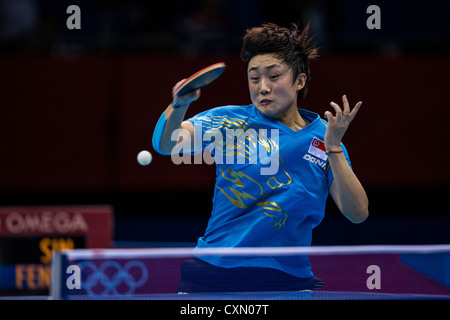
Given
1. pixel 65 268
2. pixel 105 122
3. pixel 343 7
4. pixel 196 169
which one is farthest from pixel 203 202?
pixel 65 268

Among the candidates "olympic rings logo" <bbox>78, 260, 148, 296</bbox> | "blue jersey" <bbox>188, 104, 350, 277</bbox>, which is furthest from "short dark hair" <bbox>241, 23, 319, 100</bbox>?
"olympic rings logo" <bbox>78, 260, 148, 296</bbox>

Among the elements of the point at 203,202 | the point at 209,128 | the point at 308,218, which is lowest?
the point at 203,202

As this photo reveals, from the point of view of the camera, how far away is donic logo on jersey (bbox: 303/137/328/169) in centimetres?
280

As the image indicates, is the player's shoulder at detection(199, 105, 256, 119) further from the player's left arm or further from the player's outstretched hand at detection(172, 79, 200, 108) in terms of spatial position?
the player's left arm

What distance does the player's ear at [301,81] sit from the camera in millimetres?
2943

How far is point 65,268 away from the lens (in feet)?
11.0

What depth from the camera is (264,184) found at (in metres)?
2.73

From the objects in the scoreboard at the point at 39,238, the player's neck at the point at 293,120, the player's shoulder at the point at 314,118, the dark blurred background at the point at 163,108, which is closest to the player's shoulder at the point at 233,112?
the player's neck at the point at 293,120

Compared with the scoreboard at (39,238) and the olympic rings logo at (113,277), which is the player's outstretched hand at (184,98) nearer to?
the olympic rings logo at (113,277)

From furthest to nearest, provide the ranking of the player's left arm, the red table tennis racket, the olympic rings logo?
the olympic rings logo
the player's left arm
the red table tennis racket

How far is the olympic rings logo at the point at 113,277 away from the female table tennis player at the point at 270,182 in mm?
1484

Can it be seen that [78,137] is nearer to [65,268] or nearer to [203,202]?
[203,202]

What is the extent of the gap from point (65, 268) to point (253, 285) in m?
1.09

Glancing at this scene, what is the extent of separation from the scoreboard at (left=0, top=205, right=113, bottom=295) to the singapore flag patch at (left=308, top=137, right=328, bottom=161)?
3470 mm
